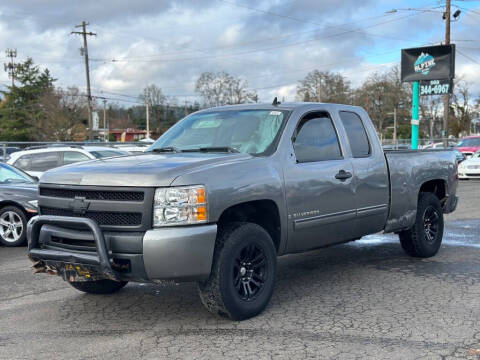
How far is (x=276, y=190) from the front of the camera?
4891 millimetres

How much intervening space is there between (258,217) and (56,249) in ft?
5.87

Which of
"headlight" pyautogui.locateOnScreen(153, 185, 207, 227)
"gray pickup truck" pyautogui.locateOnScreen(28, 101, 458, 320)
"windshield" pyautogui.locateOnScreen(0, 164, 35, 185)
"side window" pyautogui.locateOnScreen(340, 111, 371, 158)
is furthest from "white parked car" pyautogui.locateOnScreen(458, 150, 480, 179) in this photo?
"headlight" pyautogui.locateOnScreen(153, 185, 207, 227)

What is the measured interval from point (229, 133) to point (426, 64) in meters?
26.2

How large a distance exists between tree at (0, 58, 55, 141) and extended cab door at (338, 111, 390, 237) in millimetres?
60725

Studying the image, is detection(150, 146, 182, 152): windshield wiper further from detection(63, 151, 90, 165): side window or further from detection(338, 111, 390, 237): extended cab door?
detection(63, 151, 90, 165): side window

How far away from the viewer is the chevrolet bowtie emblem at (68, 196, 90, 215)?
4385 mm

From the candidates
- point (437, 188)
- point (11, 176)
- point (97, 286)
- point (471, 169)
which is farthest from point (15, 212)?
point (471, 169)

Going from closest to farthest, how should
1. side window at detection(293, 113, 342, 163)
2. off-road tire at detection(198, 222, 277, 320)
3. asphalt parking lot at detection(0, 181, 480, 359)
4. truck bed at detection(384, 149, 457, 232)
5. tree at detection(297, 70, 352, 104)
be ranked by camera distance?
asphalt parking lot at detection(0, 181, 480, 359) → off-road tire at detection(198, 222, 277, 320) → side window at detection(293, 113, 342, 163) → truck bed at detection(384, 149, 457, 232) → tree at detection(297, 70, 352, 104)

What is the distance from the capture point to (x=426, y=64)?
29125 millimetres

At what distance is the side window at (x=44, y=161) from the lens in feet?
48.3

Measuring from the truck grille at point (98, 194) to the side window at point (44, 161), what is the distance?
10.6 m

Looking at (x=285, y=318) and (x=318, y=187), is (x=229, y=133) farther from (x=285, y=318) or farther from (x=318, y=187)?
(x=285, y=318)

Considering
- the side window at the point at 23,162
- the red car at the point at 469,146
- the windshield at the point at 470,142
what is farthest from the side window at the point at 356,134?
the windshield at the point at 470,142

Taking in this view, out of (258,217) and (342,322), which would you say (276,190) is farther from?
(342,322)
